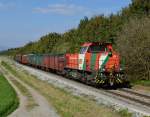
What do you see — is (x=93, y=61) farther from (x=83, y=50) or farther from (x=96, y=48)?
(x=83, y=50)

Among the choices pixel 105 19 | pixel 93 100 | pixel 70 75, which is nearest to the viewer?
pixel 93 100

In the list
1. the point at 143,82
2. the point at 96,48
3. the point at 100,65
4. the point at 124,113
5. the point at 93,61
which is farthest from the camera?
the point at 143,82

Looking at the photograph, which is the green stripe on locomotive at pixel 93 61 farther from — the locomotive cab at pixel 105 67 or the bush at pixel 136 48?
the bush at pixel 136 48

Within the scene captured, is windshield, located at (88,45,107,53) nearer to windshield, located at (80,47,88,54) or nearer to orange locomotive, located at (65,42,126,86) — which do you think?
orange locomotive, located at (65,42,126,86)

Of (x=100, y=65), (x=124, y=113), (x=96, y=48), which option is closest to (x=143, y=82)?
(x=100, y=65)

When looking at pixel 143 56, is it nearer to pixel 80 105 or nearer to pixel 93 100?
pixel 93 100

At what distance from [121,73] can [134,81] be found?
14.4ft

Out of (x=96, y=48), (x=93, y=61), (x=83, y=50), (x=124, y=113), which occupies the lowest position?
(x=124, y=113)

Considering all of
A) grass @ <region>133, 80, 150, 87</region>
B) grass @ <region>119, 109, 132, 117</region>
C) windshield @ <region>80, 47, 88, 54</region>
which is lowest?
grass @ <region>119, 109, 132, 117</region>

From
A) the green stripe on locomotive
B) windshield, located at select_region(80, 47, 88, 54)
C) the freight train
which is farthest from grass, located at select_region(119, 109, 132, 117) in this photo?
windshield, located at select_region(80, 47, 88, 54)

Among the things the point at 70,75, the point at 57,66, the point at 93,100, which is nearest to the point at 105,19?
the point at 57,66

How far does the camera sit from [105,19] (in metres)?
70.4

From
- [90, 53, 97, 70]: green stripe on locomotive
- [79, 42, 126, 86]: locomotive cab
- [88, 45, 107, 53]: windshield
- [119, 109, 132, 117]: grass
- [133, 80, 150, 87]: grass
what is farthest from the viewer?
[88, 45, 107, 53]: windshield

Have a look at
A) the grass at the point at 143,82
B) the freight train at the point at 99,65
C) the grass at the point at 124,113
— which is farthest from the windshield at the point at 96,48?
the grass at the point at 124,113
